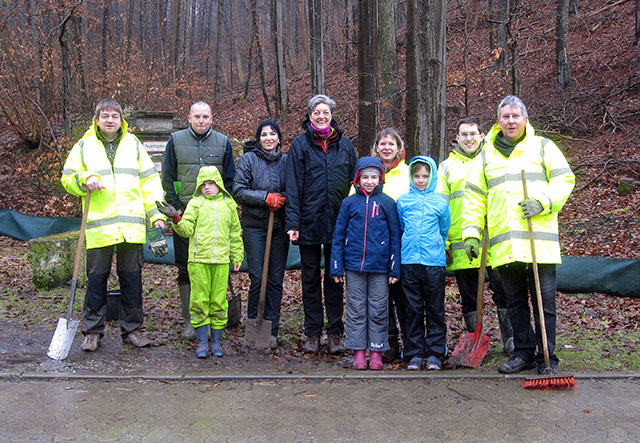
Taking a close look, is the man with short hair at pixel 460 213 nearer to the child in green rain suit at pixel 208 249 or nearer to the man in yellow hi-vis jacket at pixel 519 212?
the man in yellow hi-vis jacket at pixel 519 212

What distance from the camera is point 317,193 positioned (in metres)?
5.77

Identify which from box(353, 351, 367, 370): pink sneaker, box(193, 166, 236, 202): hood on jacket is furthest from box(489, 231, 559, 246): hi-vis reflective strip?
box(193, 166, 236, 202): hood on jacket

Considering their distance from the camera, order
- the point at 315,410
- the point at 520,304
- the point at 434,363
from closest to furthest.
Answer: the point at 315,410, the point at 520,304, the point at 434,363

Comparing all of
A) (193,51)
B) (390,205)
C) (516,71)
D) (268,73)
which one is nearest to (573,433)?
(390,205)

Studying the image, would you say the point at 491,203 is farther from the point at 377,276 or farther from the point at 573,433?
the point at 573,433

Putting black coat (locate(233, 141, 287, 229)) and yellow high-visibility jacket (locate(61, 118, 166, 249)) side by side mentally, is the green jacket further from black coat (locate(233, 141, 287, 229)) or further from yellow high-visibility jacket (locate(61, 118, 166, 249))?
yellow high-visibility jacket (locate(61, 118, 166, 249))

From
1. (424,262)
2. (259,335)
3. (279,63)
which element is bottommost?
(259,335)

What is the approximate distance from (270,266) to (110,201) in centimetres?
158

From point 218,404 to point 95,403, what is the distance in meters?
0.87

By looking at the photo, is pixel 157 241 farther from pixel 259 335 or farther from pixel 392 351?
pixel 392 351

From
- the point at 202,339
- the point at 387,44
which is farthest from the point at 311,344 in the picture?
the point at 387,44

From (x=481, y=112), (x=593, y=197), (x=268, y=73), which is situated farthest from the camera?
(x=268, y=73)

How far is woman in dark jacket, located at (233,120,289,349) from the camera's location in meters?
5.93

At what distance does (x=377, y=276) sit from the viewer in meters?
5.38
